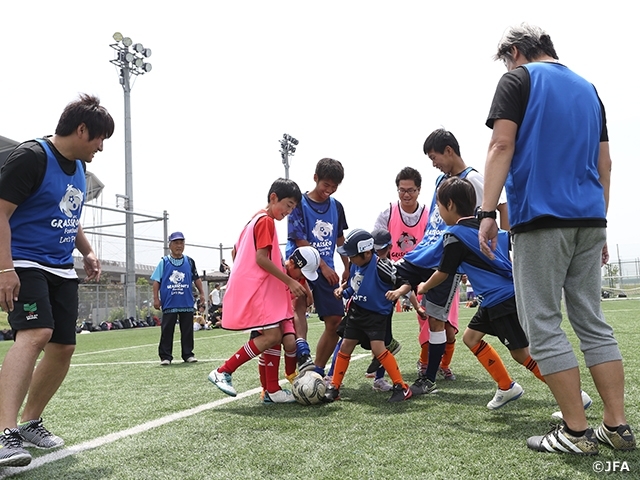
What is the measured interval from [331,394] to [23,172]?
2.62 metres

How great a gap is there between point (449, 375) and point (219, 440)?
9.22ft

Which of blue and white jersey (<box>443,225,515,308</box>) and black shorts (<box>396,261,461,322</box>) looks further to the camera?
black shorts (<box>396,261,461,322</box>)

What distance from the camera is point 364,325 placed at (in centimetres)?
464

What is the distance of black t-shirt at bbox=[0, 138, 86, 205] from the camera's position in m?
3.04

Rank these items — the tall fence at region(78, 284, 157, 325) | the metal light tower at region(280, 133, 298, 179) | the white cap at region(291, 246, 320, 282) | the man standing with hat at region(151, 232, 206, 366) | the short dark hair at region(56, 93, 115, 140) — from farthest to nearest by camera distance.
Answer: the metal light tower at region(280, 133, 298, 179) < the tall fence at region(78, 284, 157, 325) < the man standing with hat at region(151, 232, 206, 366) < the white cap at region(291, 246, 320, 282) < the short dark hair at region(56, 93, 115, 140)

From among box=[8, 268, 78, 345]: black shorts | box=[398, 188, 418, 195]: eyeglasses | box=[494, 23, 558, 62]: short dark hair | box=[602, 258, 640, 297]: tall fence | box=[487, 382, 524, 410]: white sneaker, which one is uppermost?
box=[494, 23, 558, 62]: short dark hair

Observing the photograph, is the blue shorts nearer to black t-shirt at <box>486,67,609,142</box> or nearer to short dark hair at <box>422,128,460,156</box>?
short dark hair at <box>422,128,460,156</box>

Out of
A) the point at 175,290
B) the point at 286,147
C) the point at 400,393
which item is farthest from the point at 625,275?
the point at 400,393

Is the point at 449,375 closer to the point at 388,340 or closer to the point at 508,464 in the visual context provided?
the point at 388,340

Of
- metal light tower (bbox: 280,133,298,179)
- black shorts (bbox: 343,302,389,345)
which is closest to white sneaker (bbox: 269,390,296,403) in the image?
black shorts (bbox: 343,302,389,345)

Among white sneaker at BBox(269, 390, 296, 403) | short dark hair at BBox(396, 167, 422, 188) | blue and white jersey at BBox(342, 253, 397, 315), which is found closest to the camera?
white sneaker at BBox(269, 390, 296, 403)

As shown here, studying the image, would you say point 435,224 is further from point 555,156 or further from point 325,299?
point 555,156

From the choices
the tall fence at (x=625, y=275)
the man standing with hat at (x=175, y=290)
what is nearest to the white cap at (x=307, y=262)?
the man standing with hat at (x=175, y=290)

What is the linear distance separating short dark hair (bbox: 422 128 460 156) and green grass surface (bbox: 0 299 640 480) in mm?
1936
